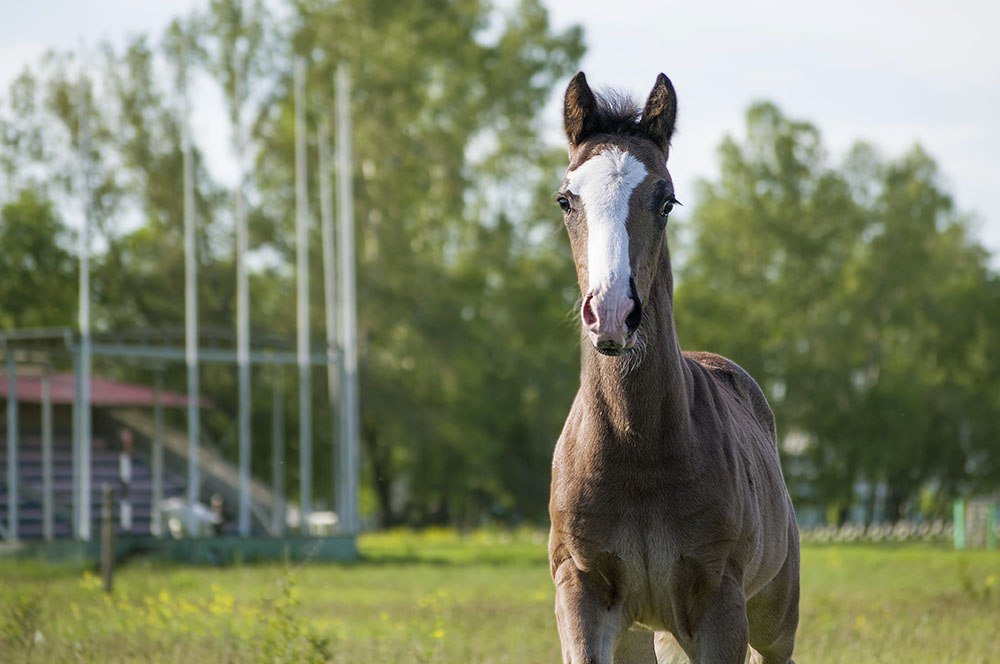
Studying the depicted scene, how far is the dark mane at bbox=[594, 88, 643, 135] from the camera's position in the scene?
21.6ft

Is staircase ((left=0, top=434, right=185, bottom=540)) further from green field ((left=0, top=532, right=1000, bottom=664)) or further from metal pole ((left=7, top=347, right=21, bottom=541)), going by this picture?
green field ((left=0, top=532, right=1000, bottom=664))

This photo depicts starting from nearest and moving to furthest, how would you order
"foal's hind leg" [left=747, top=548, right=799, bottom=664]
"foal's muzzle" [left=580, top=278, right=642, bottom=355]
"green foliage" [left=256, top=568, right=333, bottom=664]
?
"foal's muzzle" [left=580, top=278, right=642, bottom=355] → "foal's hind leg" [left=747, top=548, right=799, bottom=664] → "green foliage" [left=256, top=568, right=333, bottom=664]

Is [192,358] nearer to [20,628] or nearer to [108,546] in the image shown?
[108,546]

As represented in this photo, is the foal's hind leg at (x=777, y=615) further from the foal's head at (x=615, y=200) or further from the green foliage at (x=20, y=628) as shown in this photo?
the green foliage at (x=20, y=628)

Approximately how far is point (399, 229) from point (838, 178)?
22.5 m

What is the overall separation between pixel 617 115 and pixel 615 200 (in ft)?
2.42

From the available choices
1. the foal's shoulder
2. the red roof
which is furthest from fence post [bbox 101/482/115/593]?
the red roof

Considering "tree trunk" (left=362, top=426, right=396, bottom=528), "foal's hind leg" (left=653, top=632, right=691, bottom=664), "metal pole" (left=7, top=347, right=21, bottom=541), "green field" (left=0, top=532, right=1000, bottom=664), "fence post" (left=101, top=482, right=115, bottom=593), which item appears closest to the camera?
"foal's hind leg" (left=653, top=632, right=691, bottom=664)

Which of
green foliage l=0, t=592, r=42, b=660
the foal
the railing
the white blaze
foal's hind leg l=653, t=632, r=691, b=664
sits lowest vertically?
the railing

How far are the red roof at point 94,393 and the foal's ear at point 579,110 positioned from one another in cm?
3057

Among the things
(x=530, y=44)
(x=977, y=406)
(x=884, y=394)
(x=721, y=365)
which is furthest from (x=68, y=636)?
(x=977, y=406)

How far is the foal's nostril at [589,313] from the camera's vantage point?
5512 millimetres

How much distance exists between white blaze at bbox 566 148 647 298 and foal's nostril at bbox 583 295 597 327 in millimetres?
57

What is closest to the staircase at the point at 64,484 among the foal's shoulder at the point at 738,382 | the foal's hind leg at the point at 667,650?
the foal's shoulder at the point at 738,382
